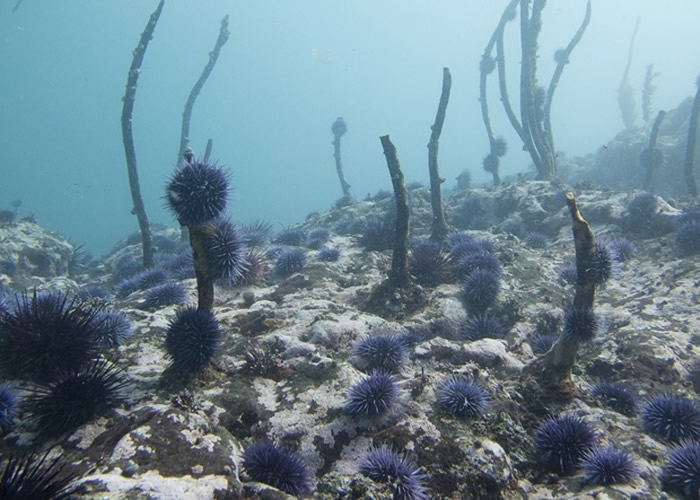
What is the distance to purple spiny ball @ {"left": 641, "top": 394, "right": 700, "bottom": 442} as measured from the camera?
193 inches

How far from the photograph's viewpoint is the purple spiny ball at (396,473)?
3.82m

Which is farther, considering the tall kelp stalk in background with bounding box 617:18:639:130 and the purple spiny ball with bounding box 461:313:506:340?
the tall kelp stalk in background with bounding box 617:18:639:130

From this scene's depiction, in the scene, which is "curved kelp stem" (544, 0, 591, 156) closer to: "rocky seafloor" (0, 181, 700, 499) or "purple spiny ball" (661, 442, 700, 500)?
"rocky seafloor" (0, 181, 700, 499)

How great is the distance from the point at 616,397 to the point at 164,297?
8.52 metres

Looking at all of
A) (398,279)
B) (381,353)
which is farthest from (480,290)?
(381,353)

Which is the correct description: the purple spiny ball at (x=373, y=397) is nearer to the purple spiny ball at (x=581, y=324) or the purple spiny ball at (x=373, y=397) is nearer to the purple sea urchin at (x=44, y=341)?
the purple spiny ball at (x=581, y=324)

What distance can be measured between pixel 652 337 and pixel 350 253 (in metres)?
8.00

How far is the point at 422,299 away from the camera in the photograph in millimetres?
8898

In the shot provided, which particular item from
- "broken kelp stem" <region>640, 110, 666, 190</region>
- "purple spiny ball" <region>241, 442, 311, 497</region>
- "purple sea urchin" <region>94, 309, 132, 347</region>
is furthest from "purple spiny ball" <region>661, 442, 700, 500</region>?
"broken kelp stem" <region>640, 110, 666, 190</region>

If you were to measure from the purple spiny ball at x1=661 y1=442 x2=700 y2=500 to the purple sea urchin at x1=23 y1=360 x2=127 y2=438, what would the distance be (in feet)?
20.1

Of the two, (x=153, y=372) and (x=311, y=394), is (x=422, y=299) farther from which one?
(x=153, y=372)

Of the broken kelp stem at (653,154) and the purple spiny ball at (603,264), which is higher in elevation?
the broken kelp stem at (653,154)

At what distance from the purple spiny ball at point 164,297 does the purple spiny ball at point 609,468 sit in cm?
788

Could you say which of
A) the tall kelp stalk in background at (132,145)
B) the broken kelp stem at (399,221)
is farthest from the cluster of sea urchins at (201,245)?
the tall kelp stalk in background at (132,145)
